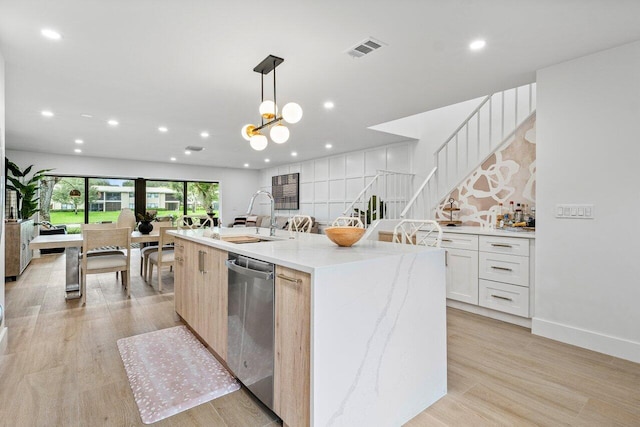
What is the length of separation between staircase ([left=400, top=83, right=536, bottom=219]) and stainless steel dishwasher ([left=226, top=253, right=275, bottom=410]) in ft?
9.32

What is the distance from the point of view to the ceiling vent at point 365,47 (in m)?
2.41

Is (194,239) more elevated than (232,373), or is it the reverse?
(194,239)

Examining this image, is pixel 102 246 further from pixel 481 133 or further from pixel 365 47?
pixel 481 133

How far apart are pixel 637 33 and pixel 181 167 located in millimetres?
9230

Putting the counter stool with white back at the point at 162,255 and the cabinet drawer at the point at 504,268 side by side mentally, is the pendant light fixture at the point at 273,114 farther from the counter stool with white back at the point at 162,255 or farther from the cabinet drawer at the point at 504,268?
the cabinet drawer at the point at 504,268

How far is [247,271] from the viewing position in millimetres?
1807

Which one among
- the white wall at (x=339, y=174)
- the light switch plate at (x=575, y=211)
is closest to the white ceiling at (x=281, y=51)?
the light switch plate at (x=575, y=211)

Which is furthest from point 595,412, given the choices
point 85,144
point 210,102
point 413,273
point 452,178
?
point 85,144

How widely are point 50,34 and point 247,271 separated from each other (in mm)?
2261

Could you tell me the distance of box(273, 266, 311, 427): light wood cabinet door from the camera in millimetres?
1393

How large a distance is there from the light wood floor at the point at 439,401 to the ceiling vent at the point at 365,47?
95.1 inches

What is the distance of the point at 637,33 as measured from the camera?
230 centimetres

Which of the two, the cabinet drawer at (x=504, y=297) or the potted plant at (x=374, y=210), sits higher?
the potted plant at (x=374, y=210)

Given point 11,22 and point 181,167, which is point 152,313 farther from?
point 181,167
